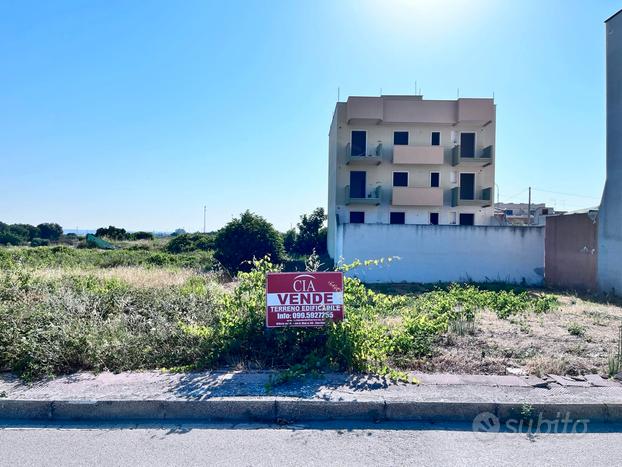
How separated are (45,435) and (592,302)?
Result: 36.7 ft

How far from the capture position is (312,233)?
103 ft

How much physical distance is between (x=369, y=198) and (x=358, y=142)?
13.7 feet

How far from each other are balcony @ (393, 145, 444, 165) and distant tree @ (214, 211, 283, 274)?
436 inches

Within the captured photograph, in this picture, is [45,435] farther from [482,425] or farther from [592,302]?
[592,302]

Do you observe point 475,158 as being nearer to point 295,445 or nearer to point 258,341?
point 258,341

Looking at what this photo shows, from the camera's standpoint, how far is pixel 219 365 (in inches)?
167

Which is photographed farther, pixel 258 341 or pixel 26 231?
pixel 26 231

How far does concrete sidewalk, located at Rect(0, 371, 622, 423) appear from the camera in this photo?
3.35 meters

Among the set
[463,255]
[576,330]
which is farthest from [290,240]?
[576,330]

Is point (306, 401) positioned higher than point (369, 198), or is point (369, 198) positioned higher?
point (369, 198)

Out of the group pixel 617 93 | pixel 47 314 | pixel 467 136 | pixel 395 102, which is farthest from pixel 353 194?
pixel 47 314

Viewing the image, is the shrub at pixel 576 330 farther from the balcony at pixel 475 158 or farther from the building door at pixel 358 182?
the balcony at pixel 475 158

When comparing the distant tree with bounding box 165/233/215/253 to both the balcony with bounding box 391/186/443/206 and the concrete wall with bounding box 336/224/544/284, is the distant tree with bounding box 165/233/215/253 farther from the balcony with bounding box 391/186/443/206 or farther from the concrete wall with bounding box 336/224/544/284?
the concrete wall with bounding box 336/224/544/284

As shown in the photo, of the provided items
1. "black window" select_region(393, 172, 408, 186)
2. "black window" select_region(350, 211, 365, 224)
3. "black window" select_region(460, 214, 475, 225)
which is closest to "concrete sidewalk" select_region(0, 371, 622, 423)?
"black window" select_region(350, 211, 365, 224)
